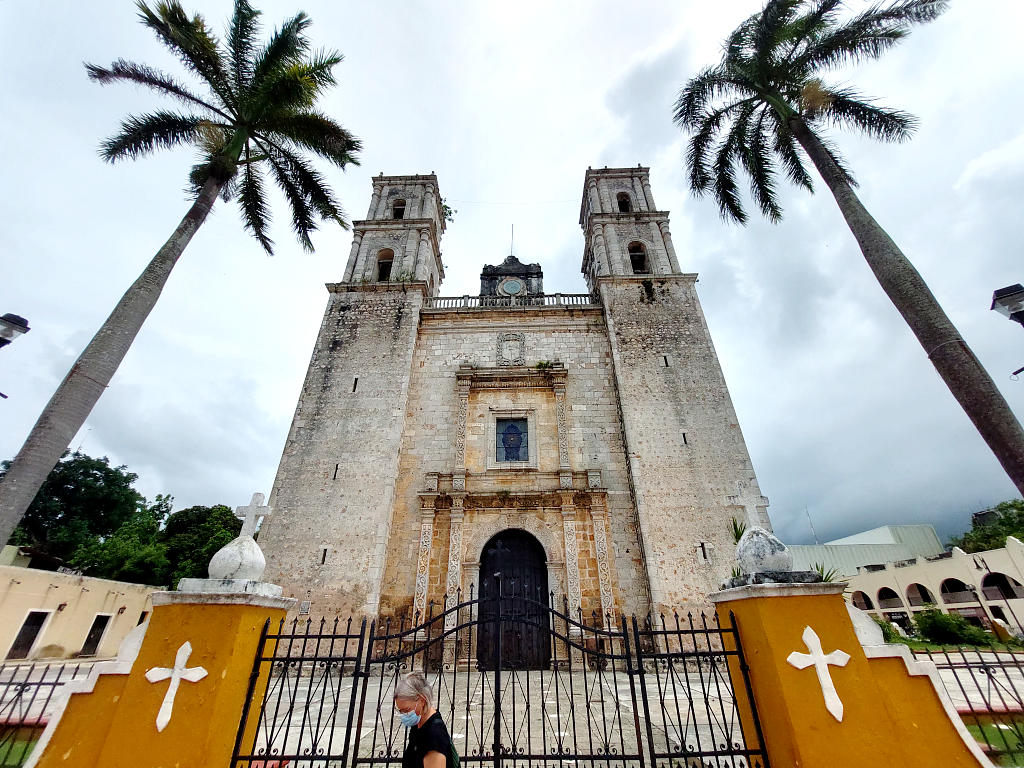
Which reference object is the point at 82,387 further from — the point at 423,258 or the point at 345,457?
the point at 423,258

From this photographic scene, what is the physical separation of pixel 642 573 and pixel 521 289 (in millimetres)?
10958

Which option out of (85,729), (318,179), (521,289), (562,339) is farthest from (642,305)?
(85,729)

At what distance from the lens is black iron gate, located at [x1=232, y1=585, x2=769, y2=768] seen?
3.38 m

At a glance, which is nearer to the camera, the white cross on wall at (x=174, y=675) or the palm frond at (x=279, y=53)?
the white cross on wall at (x=174, y=675)

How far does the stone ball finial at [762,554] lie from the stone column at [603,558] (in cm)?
694

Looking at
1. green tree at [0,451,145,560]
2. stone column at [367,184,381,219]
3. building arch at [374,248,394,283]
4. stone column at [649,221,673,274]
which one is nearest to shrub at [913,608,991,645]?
stone column at [649,221,673,274]

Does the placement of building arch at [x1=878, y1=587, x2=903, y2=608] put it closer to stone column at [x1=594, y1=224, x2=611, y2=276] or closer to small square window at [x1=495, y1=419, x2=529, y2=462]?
stone column at [x1=594, y1=224, x2=611, y2=276]

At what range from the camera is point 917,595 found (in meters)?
22.3

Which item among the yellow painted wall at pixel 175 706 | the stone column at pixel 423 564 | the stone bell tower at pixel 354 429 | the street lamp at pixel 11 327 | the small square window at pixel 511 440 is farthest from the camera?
the small square window at pixel 511 440

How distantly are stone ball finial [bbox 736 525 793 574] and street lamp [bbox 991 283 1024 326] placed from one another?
4.41m

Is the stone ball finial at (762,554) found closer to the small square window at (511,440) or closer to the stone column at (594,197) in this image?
the small square window at (511,440)

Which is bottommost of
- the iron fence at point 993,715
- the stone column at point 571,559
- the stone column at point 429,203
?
the iron fence at point 993,715

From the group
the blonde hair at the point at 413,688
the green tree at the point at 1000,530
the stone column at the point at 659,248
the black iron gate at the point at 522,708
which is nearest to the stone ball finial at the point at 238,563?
the black iron gate at the point at 522,708

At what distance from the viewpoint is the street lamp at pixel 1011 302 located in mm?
5262
